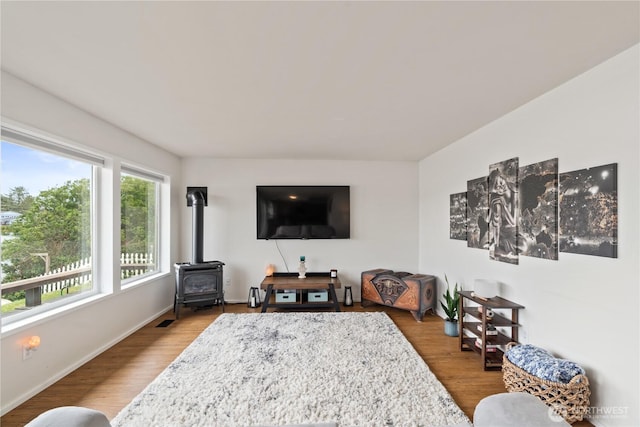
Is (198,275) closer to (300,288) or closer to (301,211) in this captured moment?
(300,288)

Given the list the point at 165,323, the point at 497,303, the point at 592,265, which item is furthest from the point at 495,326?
the point at 165,323

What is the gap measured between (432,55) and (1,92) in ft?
9.62

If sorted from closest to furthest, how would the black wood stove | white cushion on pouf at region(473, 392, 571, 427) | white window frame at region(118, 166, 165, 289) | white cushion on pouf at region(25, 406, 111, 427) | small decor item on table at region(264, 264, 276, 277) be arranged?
white cushion on pouf at region(25, 406, 111, 427)
white cushion on pouf at region(473, 392, 571, 427)
white window frame at region(118, 166, 165, 289)
the black wood stove
small decor item on table at region(264, 264, 276, 277)

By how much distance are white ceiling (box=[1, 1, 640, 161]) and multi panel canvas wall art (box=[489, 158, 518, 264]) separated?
558mm

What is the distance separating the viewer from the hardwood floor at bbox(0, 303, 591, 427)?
1.97m

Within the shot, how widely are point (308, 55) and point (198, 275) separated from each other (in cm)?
340

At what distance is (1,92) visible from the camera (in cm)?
184

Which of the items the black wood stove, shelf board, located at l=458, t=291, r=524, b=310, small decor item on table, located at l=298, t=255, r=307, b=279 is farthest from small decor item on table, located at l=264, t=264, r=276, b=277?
shelf board, located at l=458, t=291, r=524, b=310

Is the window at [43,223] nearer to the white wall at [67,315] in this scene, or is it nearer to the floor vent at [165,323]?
the white wall at [67,315]

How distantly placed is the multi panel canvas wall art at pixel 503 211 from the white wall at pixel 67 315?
4.09 m

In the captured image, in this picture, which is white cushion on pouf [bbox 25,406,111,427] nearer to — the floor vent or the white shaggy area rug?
the white shaggy area rug

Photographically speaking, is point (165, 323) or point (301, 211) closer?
point (165, 323)

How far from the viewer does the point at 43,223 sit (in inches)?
91.7

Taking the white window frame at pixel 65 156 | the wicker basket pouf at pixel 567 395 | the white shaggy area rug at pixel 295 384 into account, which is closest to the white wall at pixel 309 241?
the white shaggy area rug at pixel 295 384
